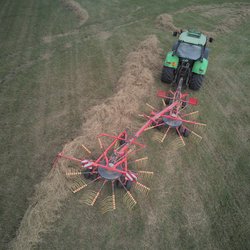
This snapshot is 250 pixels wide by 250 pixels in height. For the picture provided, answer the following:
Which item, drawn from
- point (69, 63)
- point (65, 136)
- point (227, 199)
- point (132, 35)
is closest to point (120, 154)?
point (65, 136)

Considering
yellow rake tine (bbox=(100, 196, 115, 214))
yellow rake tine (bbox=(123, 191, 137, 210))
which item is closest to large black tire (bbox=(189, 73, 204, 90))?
yellow rake tine (bbox=(123, 191, 137, 210))

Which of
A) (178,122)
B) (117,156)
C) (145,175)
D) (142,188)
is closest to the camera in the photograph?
(142,188)

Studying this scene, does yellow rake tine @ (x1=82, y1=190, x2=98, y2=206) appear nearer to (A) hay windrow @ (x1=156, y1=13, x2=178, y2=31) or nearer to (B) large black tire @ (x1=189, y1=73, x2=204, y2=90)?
(B) large black tire @ (x1=189, y1=73, x2=204, y2=90)

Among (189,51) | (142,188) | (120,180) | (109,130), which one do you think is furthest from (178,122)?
(189,51)

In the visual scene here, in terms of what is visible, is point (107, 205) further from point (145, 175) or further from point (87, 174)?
point (145, 175)

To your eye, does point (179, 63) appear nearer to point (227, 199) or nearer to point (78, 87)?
point (78, 87)

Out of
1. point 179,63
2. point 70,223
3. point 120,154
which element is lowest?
point 70,223
